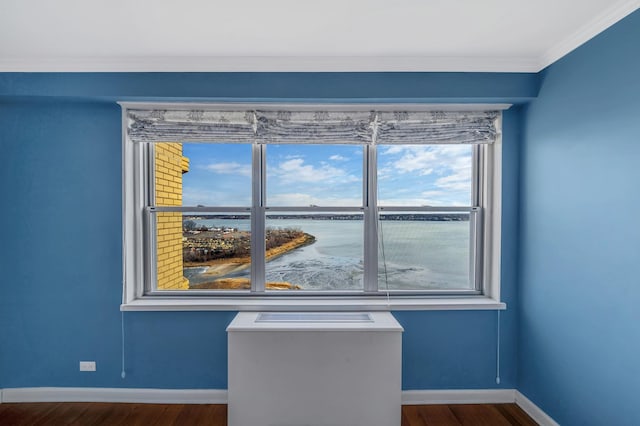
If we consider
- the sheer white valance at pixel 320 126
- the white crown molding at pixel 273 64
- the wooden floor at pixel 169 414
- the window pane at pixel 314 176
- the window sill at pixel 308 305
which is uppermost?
the white crown molding at pixel 273 64

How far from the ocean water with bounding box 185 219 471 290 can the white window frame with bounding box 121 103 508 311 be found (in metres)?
0.08

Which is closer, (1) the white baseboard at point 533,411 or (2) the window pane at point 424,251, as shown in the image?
(1) the white baseboard at point 533,411

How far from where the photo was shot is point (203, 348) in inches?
101

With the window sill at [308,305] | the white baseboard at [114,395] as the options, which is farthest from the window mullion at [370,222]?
the white baseboard at [114,395]

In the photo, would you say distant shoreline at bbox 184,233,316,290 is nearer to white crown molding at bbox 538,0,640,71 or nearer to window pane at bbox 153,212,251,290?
window pane at bbox 153,212,251,290

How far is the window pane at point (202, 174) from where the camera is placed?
2.75m

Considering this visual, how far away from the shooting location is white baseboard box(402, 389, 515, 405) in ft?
8.45

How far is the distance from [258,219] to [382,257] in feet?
3.58

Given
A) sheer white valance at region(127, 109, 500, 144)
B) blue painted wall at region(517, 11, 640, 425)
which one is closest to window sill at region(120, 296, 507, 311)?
blue painted wall at region(517, 11, 640, 425)

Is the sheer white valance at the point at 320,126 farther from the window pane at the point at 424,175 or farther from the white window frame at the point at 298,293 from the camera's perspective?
the window pane at the point at 424,175

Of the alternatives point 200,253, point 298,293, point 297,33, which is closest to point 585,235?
point 298,293

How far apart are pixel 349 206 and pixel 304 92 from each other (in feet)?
3.19

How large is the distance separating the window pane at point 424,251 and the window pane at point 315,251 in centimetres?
23

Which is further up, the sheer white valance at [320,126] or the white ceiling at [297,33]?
the white ceiling at [297,33]
